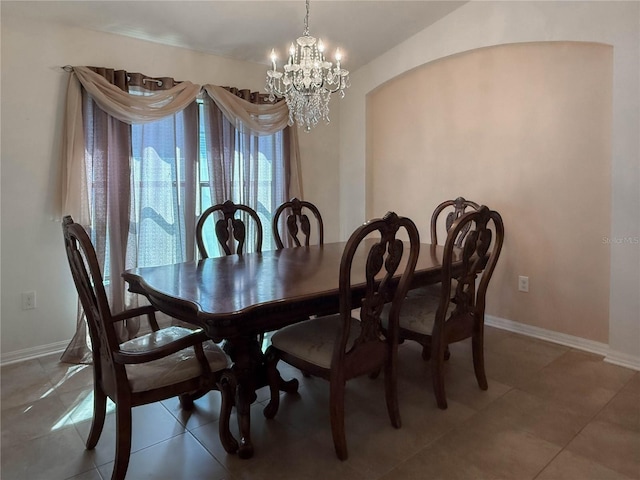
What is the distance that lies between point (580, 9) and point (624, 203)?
1311 mm

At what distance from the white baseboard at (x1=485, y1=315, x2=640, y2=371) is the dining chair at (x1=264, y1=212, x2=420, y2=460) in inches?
67.1

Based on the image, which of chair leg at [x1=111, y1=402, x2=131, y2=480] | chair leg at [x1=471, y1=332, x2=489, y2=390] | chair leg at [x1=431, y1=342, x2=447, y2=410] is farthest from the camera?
chair leg at [x1=471, y1=332, x2=489, y2=390]

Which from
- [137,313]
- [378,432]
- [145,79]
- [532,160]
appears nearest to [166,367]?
[137,313]

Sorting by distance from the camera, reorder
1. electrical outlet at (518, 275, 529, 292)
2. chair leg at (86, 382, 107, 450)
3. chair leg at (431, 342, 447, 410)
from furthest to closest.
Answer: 1. electrical outlet at (518, 275, 529, 292)
2. chair leg at (431, 342, 447, 410)
3. chair leg at (86, 382, 107, 450)

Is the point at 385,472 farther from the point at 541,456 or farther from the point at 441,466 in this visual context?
the point at 541,456

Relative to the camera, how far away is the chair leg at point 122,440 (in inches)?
61.6

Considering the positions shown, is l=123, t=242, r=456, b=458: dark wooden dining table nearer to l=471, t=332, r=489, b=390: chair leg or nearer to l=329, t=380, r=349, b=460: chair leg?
l=329, t=380, r=349, b=460: chair leg

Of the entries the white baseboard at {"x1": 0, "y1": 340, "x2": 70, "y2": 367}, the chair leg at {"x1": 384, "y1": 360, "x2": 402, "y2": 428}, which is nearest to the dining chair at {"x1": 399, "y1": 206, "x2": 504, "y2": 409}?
the chair leg at {"x1": 384, "y1": 360, "x2": 402, "y2": 428}

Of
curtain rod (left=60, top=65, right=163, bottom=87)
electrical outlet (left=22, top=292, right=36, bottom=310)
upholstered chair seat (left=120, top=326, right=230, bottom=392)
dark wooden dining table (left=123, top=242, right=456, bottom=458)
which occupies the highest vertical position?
curtain rod (left=60, top=65, right=163, bottom=87)

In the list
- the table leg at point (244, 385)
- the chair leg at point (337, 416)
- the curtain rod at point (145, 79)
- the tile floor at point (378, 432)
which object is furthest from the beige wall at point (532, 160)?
the table leg at point (244, 385)

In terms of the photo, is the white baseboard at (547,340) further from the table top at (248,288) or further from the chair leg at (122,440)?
the chair leg at (122,440)

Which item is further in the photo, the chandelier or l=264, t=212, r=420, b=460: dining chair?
the chandelier

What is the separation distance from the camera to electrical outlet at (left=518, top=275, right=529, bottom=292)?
3.28 m

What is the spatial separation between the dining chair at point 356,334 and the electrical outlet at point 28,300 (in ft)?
6.38
